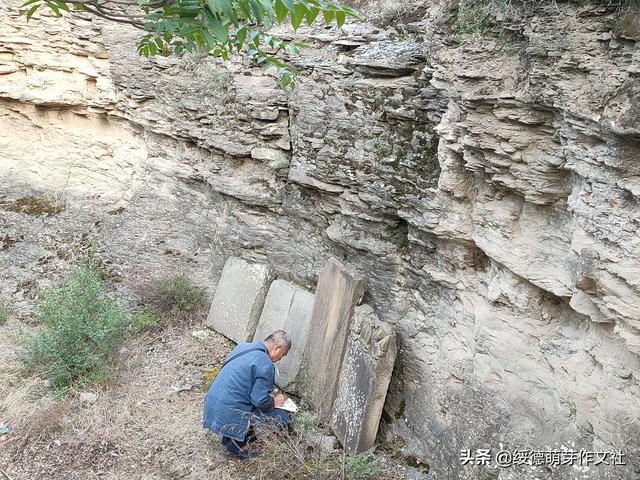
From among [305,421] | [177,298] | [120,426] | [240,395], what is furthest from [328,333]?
[177,298]

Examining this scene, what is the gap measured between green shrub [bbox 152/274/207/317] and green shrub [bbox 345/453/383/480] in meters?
2.97

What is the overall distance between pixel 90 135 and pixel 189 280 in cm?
262

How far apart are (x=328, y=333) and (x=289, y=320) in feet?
2.30

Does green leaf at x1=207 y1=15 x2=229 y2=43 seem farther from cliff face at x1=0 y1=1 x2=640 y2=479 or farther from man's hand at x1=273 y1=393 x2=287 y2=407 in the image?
man's hand at x1=273 y1=393 x2=287 y2=407

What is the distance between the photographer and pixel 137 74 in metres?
7.26

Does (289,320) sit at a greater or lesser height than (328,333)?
lesser

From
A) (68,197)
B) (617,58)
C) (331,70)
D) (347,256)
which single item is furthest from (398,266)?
(68,197)

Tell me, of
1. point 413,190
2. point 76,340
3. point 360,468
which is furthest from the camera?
point 76,340


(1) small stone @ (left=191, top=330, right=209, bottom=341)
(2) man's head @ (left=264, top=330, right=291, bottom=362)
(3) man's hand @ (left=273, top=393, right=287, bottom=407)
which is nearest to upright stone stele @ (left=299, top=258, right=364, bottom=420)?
(3) man's hand @ (left=273, top=393, right=287, bottom=407)

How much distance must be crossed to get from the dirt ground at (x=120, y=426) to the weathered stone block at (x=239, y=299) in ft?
1.31

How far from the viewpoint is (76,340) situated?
5598mm

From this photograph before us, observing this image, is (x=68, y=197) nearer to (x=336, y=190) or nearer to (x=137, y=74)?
(x=137, y=74)

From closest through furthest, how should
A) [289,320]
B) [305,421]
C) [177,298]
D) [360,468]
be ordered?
1. [360,468]
2. [305,421]
3. [289,320]
4. [177,298]

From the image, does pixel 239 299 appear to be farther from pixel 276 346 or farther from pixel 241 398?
pixel 241 398
